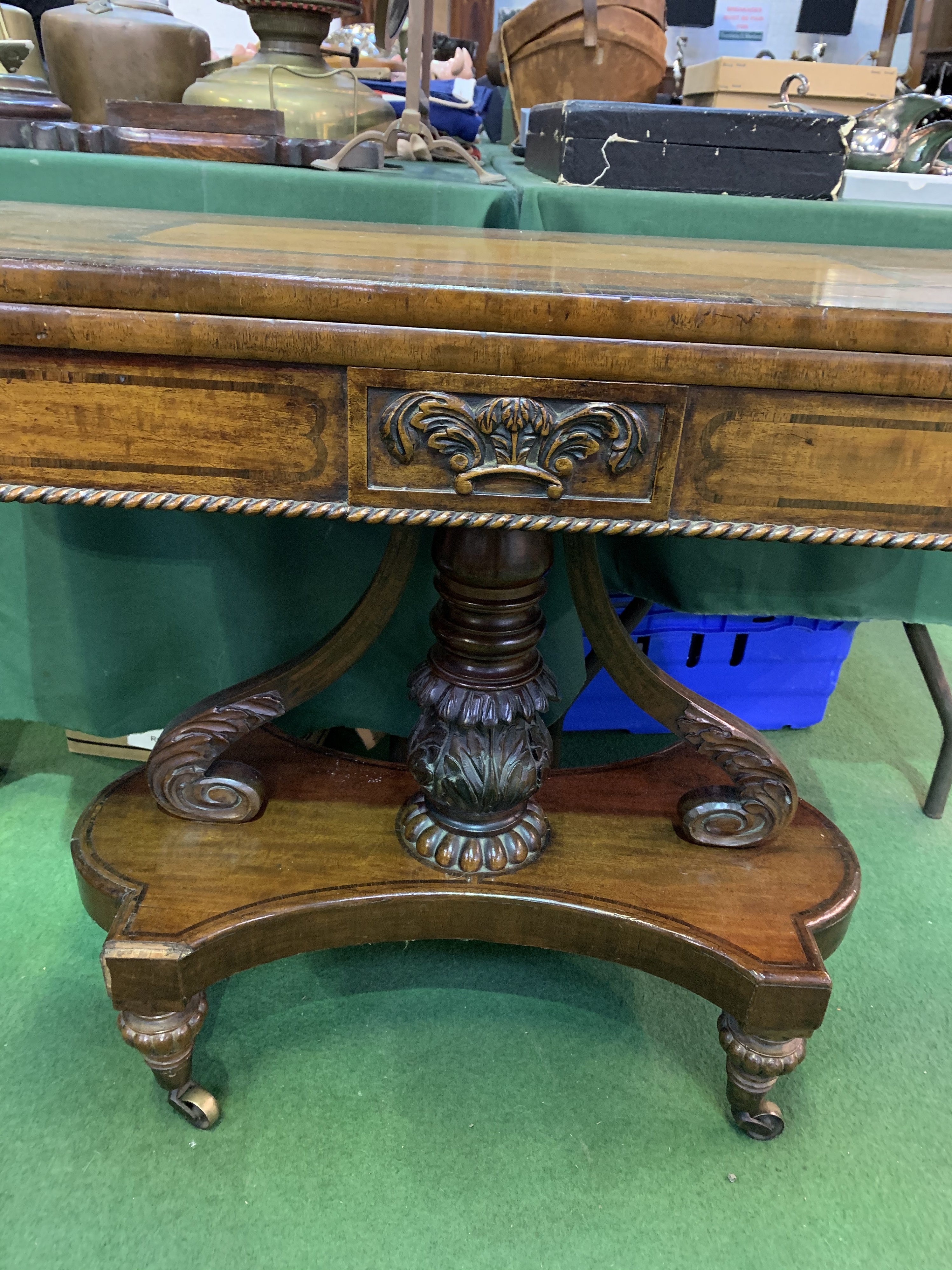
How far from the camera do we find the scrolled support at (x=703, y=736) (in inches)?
35.4

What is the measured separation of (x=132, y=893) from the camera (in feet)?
2.73

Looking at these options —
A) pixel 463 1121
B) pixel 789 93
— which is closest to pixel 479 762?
pixel 463 1121

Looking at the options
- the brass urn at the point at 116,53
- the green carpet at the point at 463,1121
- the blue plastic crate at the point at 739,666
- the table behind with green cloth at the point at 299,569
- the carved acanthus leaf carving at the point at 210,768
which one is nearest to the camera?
the green carpet at the point at 463,1121

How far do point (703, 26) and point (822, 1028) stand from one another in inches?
141

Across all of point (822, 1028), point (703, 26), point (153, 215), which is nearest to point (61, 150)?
point (153, 215)

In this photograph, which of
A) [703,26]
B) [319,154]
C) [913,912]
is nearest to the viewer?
[319,154]

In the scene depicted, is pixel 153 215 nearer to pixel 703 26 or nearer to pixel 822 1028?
pixel 822 1028

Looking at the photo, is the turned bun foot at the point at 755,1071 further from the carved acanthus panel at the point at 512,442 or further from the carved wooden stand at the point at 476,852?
the carved acanthus panel at the point at 512,442

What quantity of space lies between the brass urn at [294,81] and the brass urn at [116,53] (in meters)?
0.12

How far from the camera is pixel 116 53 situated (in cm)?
120

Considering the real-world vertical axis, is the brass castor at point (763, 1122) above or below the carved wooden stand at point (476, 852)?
below

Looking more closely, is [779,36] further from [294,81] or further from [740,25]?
[294,81]

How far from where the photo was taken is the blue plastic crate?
137 centimetres

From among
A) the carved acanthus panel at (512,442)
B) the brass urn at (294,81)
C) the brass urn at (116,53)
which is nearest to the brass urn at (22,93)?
the brass urn at (116,53)
